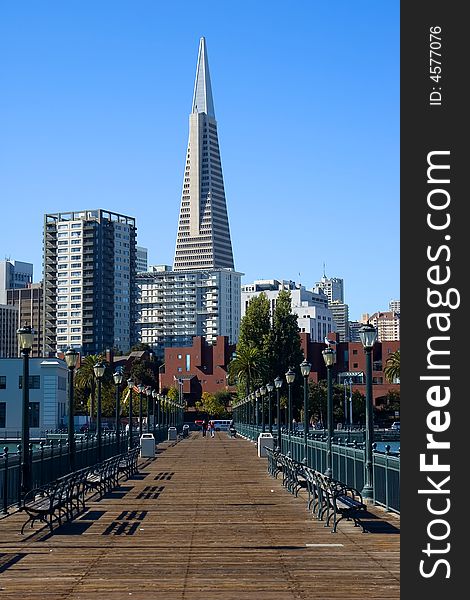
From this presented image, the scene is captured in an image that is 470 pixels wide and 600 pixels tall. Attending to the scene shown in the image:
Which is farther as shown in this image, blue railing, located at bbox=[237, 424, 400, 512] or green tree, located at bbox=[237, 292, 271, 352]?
green tree, located at bbox=[237, 292, 271, 352]

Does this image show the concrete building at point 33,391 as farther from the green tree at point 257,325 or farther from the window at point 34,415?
the green tree at point 257,325

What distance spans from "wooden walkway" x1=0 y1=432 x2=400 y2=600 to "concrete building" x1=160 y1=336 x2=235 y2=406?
6105 inches

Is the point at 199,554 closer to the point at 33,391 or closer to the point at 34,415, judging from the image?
the point at 34,415

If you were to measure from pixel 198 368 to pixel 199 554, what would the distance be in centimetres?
16772

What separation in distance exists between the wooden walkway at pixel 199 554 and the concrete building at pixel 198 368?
155 m

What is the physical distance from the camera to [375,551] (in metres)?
18.0

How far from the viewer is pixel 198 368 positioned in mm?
185375

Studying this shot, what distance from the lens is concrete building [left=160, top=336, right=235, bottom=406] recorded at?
183 meters

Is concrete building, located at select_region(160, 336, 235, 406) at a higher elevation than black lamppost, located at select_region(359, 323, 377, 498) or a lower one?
higher

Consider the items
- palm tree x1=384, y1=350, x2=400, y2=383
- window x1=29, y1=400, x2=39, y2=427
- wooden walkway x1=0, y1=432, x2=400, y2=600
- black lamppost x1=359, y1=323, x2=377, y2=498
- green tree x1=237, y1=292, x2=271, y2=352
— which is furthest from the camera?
palm tree x1=384, y1=350, x2=400, y2=383

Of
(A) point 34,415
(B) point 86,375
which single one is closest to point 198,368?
(B) point 86,375

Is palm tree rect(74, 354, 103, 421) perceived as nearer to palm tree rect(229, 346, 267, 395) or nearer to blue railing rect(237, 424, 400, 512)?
palm tree rect(229, 346, 267, 395)

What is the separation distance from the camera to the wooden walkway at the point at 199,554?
14641mm

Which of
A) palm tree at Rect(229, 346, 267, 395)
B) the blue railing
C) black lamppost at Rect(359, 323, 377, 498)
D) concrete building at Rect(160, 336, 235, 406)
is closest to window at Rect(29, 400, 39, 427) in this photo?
palm tree at Rect(229, 346, 267, 395)
